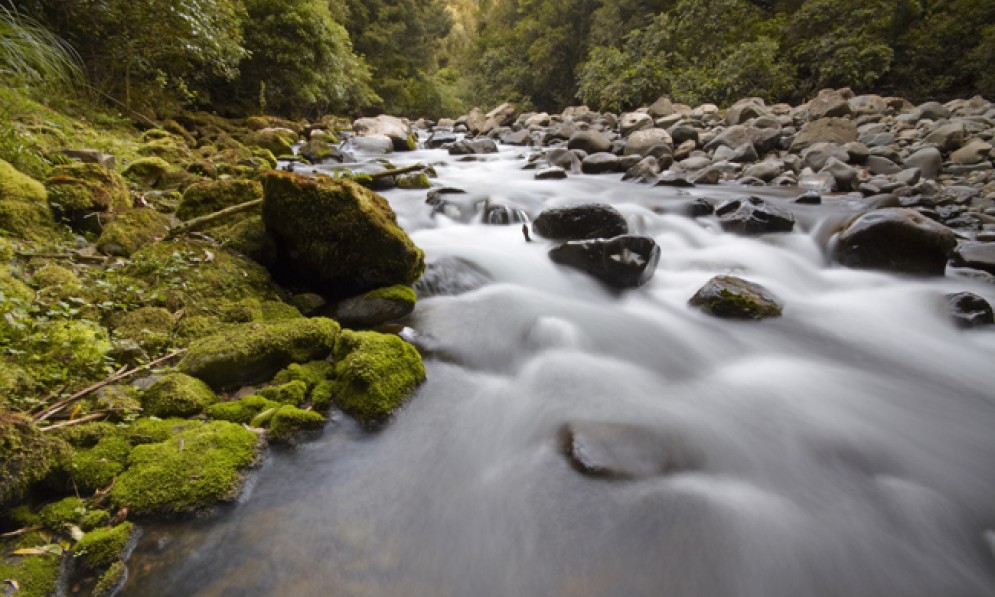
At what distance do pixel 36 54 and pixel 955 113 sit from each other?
1723 centimetres

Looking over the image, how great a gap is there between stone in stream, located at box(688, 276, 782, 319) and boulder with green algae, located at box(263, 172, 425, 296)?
2798mm

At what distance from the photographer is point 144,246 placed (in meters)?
3.27

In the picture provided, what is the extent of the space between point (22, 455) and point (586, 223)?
5.05 m

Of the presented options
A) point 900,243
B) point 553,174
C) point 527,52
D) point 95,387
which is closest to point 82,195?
point 95,387

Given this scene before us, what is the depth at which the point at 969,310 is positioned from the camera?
12.8 ft

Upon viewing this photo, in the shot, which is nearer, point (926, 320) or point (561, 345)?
point (561, 345)

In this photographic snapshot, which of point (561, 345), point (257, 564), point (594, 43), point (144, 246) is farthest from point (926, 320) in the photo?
point (594, 43)

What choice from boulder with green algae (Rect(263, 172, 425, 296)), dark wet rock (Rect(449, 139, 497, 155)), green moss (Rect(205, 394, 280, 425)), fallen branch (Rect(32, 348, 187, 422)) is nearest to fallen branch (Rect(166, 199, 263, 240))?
boulder with green algae (Rect(263, 172, 425, 296))

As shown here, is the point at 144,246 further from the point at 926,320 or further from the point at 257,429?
the point at 926,320

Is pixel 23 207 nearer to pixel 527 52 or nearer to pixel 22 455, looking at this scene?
pixel 22 455

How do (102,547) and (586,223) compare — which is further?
(586,223)

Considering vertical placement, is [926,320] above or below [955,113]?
below

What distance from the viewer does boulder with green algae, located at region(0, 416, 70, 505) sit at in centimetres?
153

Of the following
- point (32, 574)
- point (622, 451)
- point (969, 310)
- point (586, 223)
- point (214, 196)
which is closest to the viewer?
point (32, 574)
